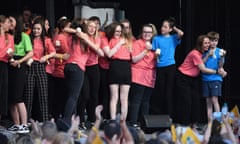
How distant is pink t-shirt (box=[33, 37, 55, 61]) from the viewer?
8430 mm

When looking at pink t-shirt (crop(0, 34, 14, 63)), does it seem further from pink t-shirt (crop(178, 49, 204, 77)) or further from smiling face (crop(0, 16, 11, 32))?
pink t-shirt (crop(178, 49, 204, 77))

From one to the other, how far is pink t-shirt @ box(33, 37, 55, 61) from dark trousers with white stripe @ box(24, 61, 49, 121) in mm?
98

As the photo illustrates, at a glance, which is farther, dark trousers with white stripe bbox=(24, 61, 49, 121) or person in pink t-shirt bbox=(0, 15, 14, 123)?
dark trousers with white stripe bbox=(24, 61, 49, 121)

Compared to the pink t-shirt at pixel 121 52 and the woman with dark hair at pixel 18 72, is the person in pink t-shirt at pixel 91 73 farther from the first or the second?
the woman with dark hair at pixel 18 72

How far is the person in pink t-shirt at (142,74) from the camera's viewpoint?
8.64 metres

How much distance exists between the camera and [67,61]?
8.36 meters

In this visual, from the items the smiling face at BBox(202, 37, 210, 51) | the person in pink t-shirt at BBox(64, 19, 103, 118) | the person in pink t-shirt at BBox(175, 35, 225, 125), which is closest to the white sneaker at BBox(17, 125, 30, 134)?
the person in pink t-shirt at BBox(64, 19, 103, 118)

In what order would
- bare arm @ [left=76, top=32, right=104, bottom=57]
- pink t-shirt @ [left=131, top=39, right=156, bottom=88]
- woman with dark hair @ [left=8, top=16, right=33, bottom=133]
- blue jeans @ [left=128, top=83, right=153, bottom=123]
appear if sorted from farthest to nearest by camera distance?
pink t-shirt @ [left=131, top=39, right=156, bottom=88]
blue jeans @ [left=128, top=83, right=153, bottom=123]
bare arm @ [left=76, top=32, right=104, bottom=57]
woman with dark hair @ [left=8, top=16, right=33, bottom=133]

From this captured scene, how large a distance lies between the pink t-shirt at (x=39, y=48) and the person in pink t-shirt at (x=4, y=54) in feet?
1.29

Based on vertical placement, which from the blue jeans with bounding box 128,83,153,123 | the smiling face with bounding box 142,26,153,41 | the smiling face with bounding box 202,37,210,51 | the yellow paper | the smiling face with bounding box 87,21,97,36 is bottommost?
the blue jeans with bounding box 128,83,153,123

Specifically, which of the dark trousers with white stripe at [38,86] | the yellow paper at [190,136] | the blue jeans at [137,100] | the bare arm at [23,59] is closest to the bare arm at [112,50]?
the blue jeans at [137,100]

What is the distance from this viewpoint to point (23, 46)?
26.9 ft

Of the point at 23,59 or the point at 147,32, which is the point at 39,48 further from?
the point at 147,32

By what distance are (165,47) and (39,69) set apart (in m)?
1.60
